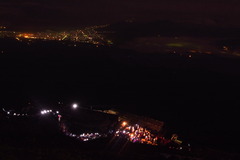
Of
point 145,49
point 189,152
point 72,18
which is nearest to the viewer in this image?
point 189,152

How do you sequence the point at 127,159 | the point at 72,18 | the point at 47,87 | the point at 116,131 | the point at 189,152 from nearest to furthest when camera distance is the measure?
the point at 127,159 → the point at 189,152 → the point at 116,131 → the point at 47,87 → the point at 72,18

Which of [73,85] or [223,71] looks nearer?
[73,85]

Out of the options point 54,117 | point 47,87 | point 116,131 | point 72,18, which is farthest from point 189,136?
point 72,18

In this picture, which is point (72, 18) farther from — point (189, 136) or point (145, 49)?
point (189, 136)

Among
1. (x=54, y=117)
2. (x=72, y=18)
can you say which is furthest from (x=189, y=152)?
(x=72, y=18)

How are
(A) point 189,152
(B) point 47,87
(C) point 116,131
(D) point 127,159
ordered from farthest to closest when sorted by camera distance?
(B) point 47,87 < (C) point 116,131 < (A) point 189,152 < (D) point 127,159

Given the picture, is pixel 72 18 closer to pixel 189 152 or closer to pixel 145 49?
pixel 145 49

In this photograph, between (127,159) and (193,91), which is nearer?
(127,159)

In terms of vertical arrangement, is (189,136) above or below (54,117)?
below

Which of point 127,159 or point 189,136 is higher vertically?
point 127,159
